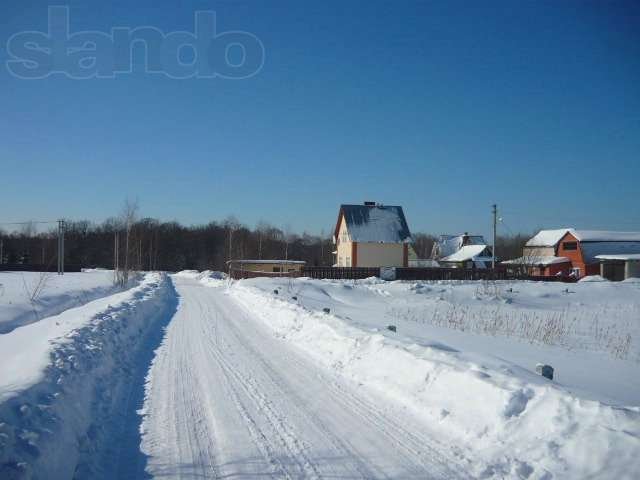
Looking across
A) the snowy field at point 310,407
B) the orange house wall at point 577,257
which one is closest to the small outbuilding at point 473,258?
the orange house wall at point 577,257

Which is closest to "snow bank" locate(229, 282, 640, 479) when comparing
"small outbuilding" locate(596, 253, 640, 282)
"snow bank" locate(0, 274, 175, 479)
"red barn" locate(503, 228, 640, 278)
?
"snow bank" locate(0, 274, 175, 479)

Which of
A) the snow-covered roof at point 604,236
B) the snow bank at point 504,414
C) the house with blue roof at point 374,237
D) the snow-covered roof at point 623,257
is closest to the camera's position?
the snow bank at point 504,414

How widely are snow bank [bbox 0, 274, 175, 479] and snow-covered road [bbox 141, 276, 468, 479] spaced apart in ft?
1.84

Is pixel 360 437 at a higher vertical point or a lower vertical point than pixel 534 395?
lower

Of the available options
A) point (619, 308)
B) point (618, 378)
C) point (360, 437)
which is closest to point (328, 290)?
point (619, 308)

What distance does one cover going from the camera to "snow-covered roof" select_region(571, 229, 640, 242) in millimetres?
54844

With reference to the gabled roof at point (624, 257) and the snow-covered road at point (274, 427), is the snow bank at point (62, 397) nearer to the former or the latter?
the snow-covered road at point (274, 427)

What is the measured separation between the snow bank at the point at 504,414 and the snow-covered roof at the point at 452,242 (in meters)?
75.9

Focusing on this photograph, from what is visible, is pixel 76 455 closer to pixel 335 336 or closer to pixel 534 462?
pixel 534 462

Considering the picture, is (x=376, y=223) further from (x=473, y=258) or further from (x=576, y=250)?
(x=576, y=250)

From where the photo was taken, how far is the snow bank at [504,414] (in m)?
4.11

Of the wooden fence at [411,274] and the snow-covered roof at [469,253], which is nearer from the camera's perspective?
the wooden fence at [411,274]

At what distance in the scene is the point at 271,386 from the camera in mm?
7301

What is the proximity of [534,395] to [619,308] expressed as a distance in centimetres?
2406
